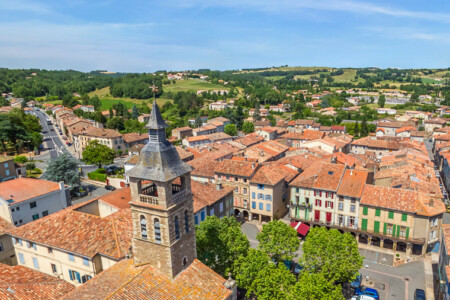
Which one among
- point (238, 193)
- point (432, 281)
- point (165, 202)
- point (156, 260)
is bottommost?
point (432, 281)

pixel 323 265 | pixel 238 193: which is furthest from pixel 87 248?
pixel 238 193

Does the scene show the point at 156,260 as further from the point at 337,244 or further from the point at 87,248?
the point at 337,244

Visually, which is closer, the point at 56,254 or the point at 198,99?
the point at 56,254

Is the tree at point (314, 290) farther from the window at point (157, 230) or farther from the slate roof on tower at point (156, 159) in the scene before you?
Answer: the slate roof on tower at point (156, 159)

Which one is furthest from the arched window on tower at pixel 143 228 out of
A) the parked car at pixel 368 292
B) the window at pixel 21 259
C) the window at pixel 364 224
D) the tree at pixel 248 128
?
the tree at pixel 248 128

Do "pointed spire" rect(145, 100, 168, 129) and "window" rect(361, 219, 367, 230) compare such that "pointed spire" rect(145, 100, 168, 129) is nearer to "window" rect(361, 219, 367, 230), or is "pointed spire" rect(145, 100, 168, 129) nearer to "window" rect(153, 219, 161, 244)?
"window" rect(153, 219, 161, 244)

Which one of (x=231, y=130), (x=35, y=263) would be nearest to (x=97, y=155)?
(x=35, y=263)
